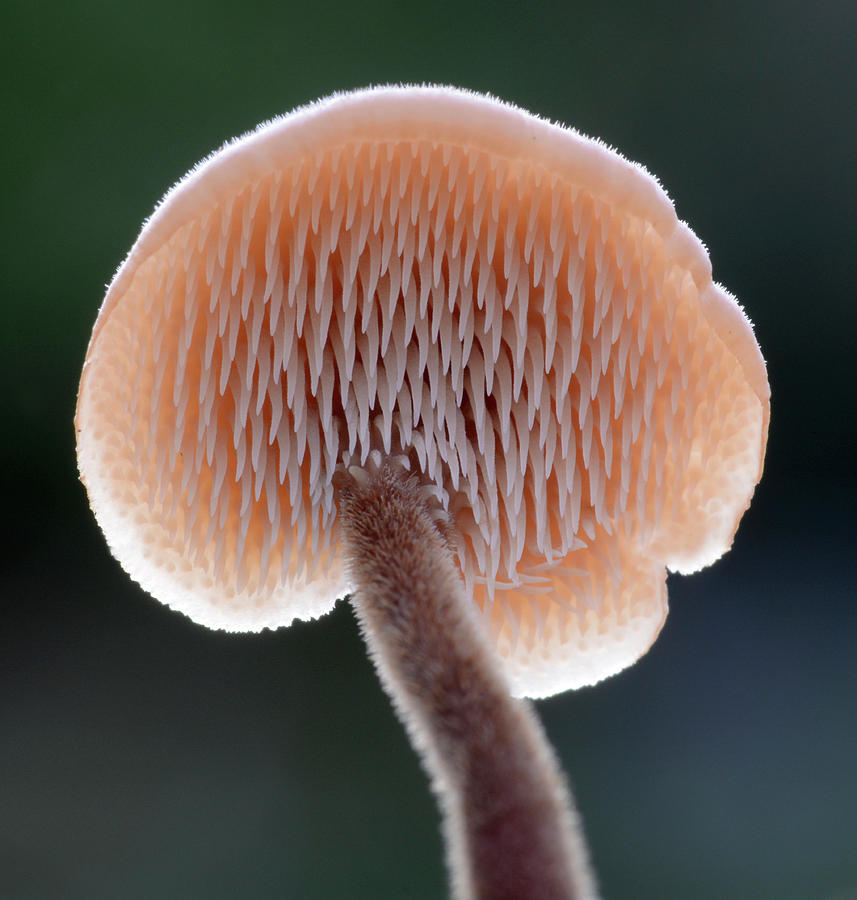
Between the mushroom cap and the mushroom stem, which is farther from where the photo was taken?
the mushroom cap

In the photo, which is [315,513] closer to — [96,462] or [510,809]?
[96,462]

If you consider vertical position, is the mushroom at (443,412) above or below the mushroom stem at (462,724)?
above

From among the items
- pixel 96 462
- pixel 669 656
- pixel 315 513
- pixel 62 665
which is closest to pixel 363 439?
pixel 315 513

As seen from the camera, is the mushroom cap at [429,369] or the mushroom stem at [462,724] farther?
the mushroom cap at [429,369]

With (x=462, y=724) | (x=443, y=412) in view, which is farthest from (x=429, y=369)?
(x=462, y=724)

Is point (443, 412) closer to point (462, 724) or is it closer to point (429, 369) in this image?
point (429, 369)

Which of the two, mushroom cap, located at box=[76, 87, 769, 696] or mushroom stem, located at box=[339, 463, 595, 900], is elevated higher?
mushroom cap, located at box=[76, 87, 769, 696]
